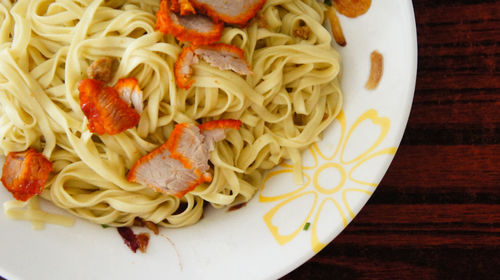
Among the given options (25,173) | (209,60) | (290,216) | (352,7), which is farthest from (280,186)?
(25,173)

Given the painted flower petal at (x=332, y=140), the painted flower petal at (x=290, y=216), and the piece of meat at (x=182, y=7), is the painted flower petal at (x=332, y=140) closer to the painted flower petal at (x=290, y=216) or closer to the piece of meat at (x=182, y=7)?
the painted flower petal at (x=290, y=216)

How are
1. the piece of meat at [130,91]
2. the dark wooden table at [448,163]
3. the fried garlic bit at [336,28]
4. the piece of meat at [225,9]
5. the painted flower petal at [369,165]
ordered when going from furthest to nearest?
1. the dark wooden table at [448,163]
2. the fried garlic bit at [336,28]
3. the piece of meat at [225,9]
4. the piece of meat at [130,91]
5. the painted flower petal at [369,165]

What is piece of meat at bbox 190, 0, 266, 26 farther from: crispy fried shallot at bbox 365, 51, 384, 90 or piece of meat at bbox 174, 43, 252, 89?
crispy fried shallot at bbox 365, 51, 384, 90

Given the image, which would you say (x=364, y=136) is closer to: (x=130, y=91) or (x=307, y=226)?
(x=307, y=226)

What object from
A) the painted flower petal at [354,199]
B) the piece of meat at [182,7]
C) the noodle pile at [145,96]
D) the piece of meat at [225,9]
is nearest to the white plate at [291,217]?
the painted flower petal at [354,199]

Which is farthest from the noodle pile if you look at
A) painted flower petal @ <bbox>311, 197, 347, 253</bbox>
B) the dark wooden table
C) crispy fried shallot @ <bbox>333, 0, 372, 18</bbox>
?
the dark wooden table

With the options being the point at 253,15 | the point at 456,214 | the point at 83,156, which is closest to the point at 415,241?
the point at 456,214
